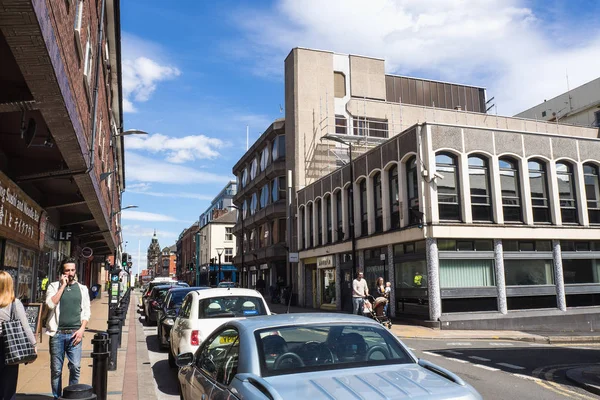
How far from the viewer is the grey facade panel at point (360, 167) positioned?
25.2m

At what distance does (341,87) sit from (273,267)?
1591 centimetres

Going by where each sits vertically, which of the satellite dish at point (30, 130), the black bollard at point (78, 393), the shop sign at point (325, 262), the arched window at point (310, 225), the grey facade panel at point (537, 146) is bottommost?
the black bollard at point (78, 393)

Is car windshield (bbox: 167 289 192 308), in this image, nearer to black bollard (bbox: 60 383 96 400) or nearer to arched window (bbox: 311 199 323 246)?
black bollard (bbox: 60 383 96 400)

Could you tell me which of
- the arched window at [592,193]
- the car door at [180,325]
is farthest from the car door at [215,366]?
the arched window at [592,193]

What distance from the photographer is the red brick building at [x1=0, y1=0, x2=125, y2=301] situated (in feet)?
A: 16.8

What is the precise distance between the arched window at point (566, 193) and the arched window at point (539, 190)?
0.77 meters

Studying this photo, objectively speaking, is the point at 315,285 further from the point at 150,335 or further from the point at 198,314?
the point at 198,314

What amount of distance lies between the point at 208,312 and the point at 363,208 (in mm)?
17863

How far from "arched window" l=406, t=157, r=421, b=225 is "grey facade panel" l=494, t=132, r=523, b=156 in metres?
3.56

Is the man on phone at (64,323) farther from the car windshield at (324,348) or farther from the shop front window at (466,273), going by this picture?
the shop front window at (466,273)

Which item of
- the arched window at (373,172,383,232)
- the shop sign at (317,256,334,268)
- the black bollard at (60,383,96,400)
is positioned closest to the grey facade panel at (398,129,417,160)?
the arched window at (373,172,383,232)

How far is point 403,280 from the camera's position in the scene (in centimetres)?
2152

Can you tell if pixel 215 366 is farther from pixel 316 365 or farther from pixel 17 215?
pixel 17 215

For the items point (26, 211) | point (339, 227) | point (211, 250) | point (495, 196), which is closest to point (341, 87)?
point (339, 227)
